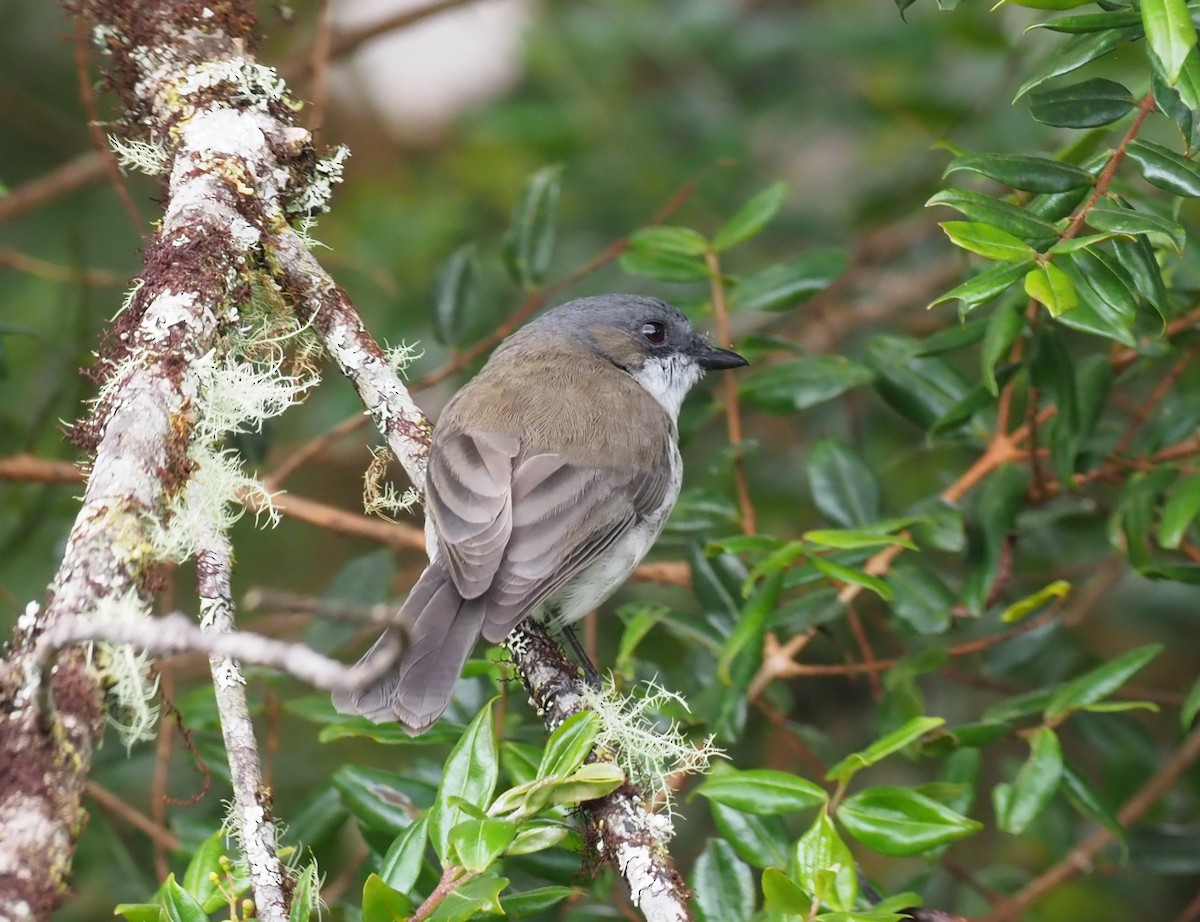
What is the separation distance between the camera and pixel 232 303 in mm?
2508

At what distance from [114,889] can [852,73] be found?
473 centimetres

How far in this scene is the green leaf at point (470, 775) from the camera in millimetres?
2137

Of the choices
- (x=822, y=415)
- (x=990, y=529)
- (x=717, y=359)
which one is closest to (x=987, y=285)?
(x=990, y=529)

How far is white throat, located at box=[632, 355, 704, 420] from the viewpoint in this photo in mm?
4176

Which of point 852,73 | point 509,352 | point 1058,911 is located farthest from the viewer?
point 852,73

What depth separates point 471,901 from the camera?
1.98m

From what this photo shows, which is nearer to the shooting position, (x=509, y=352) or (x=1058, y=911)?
(x=509, y=352)

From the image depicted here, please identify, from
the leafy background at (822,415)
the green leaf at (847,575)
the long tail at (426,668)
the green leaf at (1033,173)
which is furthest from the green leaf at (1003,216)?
the long tail at (426,668)

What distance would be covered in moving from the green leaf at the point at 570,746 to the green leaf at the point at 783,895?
1.09ft

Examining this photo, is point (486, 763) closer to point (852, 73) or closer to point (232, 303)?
point (232, 303)

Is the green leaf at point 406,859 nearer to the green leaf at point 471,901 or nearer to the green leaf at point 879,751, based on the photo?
the green leaf at point 471,901

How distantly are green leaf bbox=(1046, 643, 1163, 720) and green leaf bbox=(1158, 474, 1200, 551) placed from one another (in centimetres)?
25

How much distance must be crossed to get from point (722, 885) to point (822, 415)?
10.4 feet

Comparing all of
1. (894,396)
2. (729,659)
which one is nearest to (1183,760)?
(894,396)
